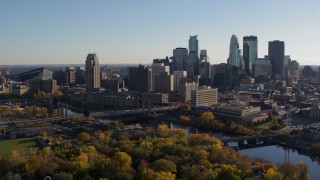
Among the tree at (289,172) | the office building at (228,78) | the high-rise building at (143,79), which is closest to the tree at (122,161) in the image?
the tree at (289,172)

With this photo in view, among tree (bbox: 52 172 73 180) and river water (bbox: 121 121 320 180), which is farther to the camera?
river water (bbox: 121 121 320 180)

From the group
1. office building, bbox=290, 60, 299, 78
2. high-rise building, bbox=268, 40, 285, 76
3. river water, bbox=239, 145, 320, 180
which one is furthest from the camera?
office building, bbox=290, 60, 299, 78

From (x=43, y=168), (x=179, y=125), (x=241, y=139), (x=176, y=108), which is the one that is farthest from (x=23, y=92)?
(x=43, y=168)

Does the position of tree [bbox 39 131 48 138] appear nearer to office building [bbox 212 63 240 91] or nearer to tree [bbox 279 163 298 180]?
tree [bbox 279 163 298 180]

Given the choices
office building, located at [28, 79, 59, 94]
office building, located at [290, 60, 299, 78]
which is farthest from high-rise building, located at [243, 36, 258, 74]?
office building, located at [28, 79, 59, 94]

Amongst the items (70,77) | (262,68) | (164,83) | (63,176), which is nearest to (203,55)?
(262,68)
